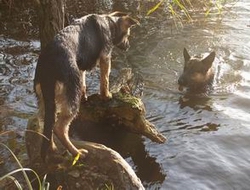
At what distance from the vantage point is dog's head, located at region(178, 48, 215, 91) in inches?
298

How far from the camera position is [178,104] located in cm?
720

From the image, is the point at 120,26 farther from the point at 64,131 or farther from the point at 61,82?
the point at 64,131

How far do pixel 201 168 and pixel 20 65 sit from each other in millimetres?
4418

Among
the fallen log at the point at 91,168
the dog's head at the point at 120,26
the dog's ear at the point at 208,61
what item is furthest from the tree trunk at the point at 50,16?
the dog's ear at the point at 208,61

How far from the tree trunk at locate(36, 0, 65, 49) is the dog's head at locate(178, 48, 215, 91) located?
8.75 ft

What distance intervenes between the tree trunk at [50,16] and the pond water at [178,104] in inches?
50.7

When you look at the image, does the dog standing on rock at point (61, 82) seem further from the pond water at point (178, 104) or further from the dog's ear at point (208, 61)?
the dog's ear at point (208, 61)

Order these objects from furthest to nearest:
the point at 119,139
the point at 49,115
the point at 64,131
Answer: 1. the point at 119,139
2. the point at 64,131
3. the point at 49,115

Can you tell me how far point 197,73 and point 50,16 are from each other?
3.12 m

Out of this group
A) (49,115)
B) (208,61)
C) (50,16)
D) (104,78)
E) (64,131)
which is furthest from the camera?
(208,61)

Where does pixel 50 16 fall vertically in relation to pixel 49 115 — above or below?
above

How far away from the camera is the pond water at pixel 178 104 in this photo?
5.34m

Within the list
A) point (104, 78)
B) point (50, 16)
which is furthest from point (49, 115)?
point (50, 16)

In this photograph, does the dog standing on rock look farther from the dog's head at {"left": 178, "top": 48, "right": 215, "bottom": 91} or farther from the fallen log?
the dog's head at {"left": 178, "top": 48, "right": 215, "bottom": 91}
